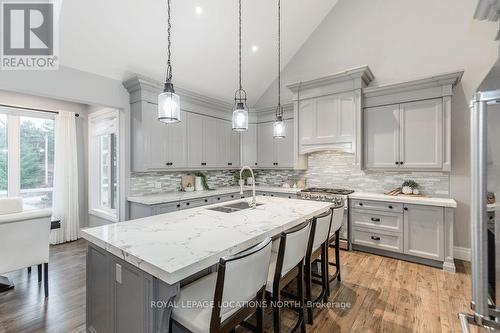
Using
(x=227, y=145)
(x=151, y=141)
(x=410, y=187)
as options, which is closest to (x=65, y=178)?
(x=151, y=141)

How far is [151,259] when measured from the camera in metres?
1.26

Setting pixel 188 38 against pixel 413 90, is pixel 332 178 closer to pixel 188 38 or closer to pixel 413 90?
pixel 413 90

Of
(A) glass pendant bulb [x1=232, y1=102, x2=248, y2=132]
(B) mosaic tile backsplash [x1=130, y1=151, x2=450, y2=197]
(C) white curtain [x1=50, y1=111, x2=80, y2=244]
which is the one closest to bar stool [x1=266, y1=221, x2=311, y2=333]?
(A) glass pendant bulb [x1=232, y1=102, x2=248, y2=132]

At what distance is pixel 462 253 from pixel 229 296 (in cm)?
410

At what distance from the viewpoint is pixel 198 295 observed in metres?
1.45

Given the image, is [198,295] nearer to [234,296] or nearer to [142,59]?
[234,296]

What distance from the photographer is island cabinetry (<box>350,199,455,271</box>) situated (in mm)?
3178

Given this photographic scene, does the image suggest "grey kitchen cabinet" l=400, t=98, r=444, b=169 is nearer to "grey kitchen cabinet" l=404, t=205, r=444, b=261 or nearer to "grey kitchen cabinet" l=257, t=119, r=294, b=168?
"grey kitchen cabinet" l=404, t=205, r=444, b=261

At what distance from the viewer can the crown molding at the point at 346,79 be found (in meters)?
3.84

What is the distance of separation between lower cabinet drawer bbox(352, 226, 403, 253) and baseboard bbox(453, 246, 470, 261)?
0.93 meters

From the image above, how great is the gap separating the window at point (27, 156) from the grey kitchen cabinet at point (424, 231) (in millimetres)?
5777

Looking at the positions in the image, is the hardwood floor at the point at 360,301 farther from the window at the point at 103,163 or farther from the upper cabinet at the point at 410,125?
the upper cabinet at the point at 410,125

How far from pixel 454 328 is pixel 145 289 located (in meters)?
2.56

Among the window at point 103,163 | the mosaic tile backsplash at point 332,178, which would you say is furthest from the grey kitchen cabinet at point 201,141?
the window at point 103,163
